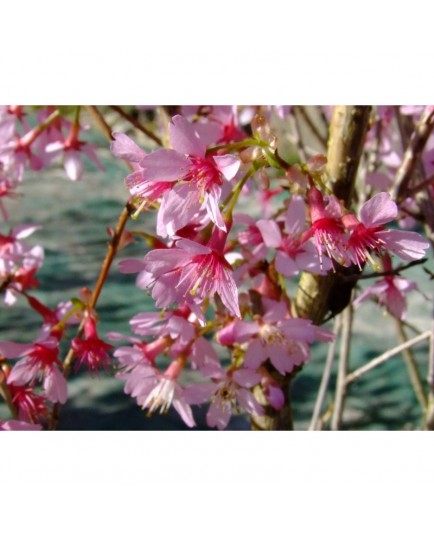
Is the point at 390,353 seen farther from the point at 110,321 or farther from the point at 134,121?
the point at 110,321

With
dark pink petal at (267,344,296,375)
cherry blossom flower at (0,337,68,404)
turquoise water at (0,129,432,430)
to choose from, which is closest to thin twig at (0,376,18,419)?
cherry blossom flower at (0,337,68,404)

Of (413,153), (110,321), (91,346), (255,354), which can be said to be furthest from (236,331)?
(110,321)

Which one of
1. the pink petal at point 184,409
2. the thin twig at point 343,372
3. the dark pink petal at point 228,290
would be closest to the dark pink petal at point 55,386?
the pink petal at point 184,409

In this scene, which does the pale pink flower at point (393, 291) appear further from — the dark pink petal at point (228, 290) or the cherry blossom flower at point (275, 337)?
the dark pink petal at point (228, 290)

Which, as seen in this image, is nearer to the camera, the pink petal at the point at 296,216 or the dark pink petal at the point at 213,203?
the dark pink petal at the point at 213,203

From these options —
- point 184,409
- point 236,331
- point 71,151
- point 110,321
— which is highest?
point 71,151
